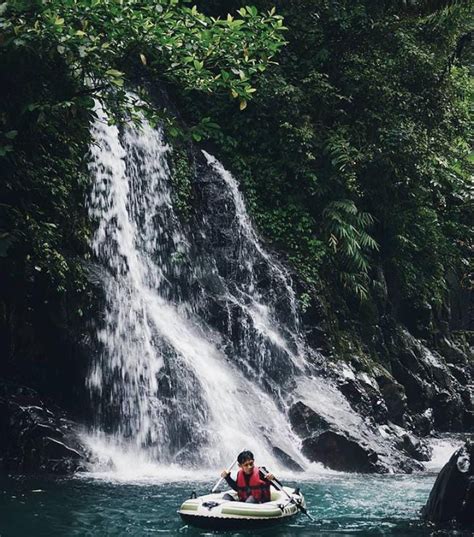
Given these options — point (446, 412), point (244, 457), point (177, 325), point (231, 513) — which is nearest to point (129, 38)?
point (244, 457)

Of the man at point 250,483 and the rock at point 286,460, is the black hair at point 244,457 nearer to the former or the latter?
the man at point 250,483

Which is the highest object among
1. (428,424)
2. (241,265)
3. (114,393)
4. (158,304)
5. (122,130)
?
(122,130)

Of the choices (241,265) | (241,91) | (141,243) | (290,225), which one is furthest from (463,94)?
(241,91)

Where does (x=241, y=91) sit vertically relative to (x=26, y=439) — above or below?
above

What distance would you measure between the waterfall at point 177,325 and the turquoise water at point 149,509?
5.27 ft

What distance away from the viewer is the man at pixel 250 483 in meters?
9.00

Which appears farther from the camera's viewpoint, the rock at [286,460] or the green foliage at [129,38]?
the rock at [286,460]

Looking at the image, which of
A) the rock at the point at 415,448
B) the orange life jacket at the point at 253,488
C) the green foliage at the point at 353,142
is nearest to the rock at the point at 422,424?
the rock at the point at 415,448

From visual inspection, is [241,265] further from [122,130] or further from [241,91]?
[241,91]

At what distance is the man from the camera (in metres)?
9.00

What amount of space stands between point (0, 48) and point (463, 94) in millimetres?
15981

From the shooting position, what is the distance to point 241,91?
32.9 feet

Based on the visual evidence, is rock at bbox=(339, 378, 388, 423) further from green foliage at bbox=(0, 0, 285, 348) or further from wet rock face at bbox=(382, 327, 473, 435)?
green foliage at bbox=(0, 0, 285, 348)

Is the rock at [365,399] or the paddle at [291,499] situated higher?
the rock at [365,399]
